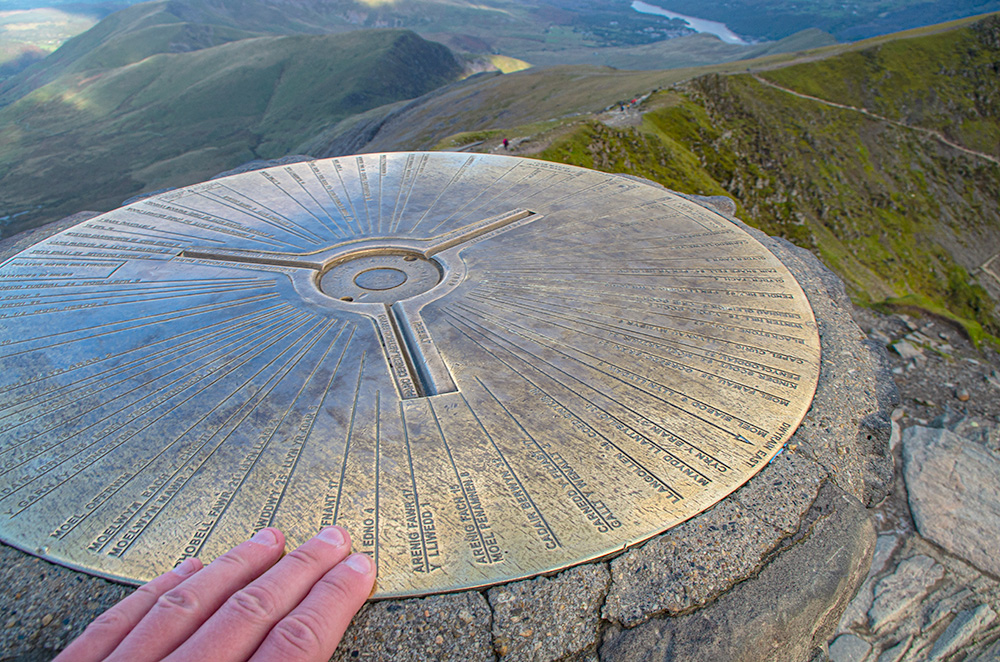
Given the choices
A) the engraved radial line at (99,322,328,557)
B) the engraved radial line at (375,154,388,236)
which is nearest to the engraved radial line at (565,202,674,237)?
the engraved radial line at (375,154,388,236)

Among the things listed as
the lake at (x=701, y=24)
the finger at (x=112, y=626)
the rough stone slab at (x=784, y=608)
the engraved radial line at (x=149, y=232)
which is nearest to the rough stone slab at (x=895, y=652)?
the rough stone slab at (x=784, y=608)

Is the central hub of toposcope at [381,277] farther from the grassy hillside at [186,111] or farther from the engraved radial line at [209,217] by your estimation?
the grassy hillside at [186,111]

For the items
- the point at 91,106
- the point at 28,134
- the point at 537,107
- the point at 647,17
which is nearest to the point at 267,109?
the point at 91,106

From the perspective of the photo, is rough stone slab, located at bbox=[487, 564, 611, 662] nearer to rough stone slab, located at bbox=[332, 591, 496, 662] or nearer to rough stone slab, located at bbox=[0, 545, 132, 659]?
rough stone slab, located at bbox=[332, 591, 496, 662]

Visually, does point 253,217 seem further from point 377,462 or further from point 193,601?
point 193,601

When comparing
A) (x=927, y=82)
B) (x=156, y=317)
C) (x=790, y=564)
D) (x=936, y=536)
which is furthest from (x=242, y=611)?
(x=927, y=82)
